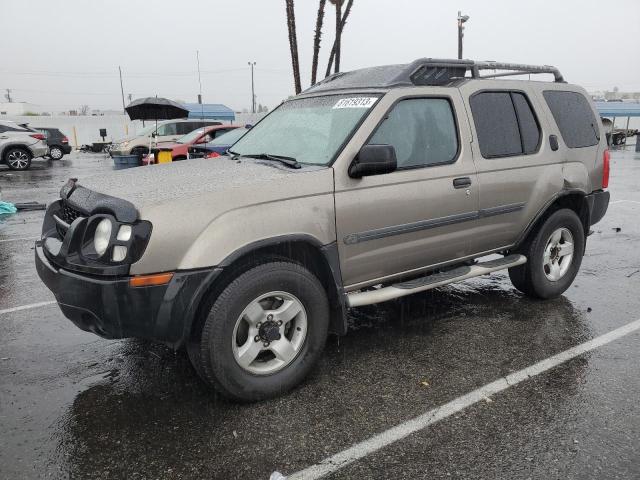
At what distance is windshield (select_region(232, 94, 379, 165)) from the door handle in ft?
2.82

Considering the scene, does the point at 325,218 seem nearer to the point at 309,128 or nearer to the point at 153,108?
the point at 309,128

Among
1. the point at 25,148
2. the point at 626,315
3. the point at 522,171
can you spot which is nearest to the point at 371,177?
the point at 522,171

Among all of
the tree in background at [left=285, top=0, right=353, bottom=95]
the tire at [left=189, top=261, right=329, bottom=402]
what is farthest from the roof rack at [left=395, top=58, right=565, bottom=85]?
the tree in background at [left=285, top=0, right=353, bottom=95]

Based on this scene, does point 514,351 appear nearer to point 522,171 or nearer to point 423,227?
point 423,227

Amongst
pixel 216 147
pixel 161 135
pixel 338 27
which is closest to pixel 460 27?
pixel 338 27

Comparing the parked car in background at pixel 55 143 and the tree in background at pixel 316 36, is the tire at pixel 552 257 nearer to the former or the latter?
the tree in background at pixel 316 36

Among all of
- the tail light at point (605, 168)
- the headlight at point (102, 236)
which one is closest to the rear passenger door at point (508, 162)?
the tail light at point (605, 168)

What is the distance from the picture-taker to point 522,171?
4219 millimetres

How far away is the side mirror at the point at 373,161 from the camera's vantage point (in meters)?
3.10

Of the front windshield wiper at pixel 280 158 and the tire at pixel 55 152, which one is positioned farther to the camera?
the tire at pixel 55 152

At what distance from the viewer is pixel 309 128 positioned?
3.79 meters

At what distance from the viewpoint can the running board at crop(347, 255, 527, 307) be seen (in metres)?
3.37

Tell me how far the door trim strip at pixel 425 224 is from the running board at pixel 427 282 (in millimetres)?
374

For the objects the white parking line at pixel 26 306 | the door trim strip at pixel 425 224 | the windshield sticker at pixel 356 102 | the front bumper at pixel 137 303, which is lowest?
the white parking line at pixel 26 306
